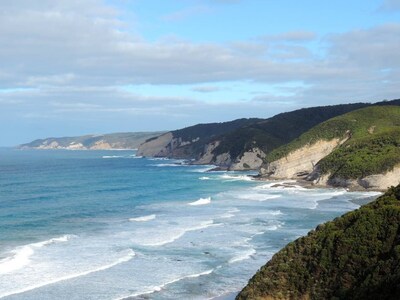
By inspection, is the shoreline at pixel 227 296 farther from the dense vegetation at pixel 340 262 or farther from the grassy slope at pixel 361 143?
the grassy slope at pixel 361 143

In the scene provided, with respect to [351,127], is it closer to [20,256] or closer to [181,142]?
[20,256]

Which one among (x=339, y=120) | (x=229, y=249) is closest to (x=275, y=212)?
(x=229, y=249)

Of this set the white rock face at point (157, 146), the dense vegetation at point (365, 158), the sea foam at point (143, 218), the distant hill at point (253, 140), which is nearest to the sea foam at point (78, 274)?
the sea foam at point (143, 218)

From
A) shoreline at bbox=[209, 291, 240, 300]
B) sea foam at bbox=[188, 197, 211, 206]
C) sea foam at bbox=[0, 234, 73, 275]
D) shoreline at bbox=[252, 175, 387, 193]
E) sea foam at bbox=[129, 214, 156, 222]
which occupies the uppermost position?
shoreline at bbox=[252, 175, 387, 193]

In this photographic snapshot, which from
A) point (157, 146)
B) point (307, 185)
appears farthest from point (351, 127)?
point (157, 146)

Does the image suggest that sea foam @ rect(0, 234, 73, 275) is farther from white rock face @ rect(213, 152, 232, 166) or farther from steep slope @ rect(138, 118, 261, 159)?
steep slope @ rect(138, 118, 261, 159)

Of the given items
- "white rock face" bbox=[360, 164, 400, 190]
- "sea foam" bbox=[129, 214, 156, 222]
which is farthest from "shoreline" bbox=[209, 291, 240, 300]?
"white rock face" bbox=[360, 164, 400, 190]
